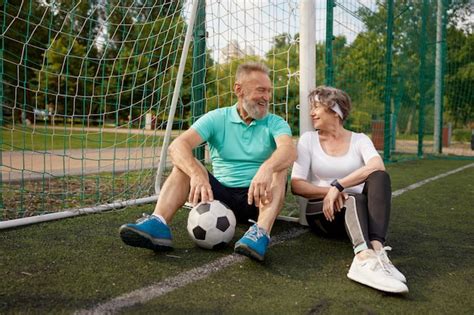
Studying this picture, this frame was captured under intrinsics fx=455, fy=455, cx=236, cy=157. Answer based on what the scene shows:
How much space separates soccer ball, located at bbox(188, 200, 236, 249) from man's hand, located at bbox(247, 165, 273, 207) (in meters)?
0.24

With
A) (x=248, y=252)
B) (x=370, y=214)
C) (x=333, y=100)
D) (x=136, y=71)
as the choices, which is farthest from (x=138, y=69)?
(x=370, y=214)

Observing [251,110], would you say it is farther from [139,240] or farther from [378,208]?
[139,240]

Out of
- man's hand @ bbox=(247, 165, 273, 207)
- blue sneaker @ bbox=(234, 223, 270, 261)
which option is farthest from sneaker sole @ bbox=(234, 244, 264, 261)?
man's hand @ bbox=(247, 165, 273, 207)

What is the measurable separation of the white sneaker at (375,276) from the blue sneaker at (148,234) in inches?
46.5

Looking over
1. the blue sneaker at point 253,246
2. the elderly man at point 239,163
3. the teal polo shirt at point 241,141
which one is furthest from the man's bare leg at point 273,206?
the teal polo shirt at point 241,141

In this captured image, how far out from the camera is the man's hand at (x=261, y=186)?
2994 mm

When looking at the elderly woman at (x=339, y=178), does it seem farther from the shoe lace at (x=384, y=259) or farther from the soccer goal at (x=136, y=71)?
the soccer goal at (x=136, y=71)

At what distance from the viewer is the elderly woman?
115 inches

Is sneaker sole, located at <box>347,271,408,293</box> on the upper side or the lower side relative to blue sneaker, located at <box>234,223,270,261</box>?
lower

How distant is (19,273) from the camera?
262 cm

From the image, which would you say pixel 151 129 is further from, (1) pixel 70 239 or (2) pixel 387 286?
(2) pixel 387 286

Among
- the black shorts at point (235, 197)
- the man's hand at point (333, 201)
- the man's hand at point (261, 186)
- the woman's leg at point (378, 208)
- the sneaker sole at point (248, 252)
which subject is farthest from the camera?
the black shorts at point (235, 197)

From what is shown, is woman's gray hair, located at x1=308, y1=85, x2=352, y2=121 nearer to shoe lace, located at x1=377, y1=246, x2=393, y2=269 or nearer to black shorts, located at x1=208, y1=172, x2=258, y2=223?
black shorts, located at x1=208, y1=172, x2=258, y2=223

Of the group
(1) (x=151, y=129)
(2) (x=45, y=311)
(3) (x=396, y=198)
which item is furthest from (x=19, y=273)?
(3) (x=396, y=198)
